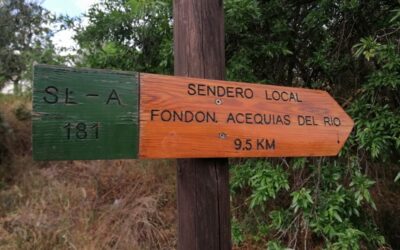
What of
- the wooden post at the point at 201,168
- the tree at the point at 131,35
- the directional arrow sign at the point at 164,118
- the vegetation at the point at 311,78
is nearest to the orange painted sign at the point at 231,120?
the directional arrow sign at the point at 164,118

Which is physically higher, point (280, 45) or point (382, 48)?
point (280, 45)

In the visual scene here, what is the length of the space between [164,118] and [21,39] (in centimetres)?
685

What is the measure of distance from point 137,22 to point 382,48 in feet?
6.21

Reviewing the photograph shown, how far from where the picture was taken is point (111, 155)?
1.24 m

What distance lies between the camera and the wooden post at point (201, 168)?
1.49 metres

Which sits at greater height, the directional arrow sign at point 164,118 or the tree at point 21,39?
the tree at point 21,39

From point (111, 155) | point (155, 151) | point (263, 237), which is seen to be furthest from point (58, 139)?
point (263, 237)

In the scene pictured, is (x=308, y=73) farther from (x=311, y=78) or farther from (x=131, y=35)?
(x=131, y=35)

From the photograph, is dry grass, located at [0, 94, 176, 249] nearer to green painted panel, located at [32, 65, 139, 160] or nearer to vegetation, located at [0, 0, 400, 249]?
vegetation, located at [0, 0, 400, 249]

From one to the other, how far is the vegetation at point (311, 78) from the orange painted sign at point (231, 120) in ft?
2.34

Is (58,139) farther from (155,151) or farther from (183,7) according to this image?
(183,7)

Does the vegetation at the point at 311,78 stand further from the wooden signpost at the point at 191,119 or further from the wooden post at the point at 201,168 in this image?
the wooden post at the point at 201,168

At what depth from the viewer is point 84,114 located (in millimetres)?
1220

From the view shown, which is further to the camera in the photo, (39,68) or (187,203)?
(187,203)
